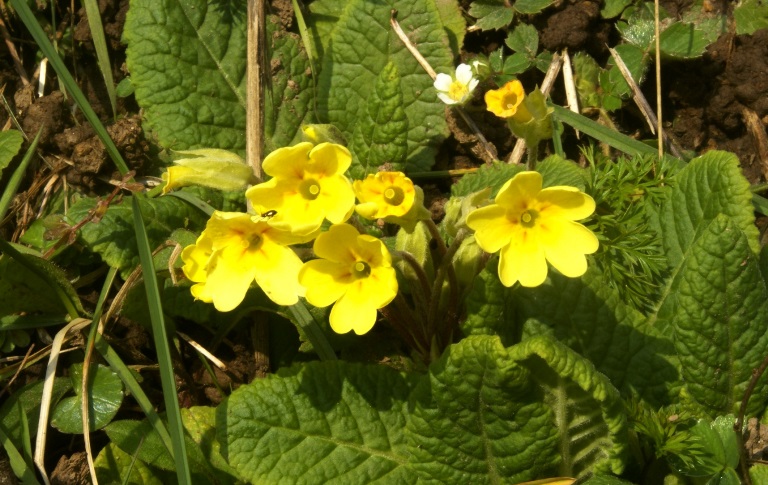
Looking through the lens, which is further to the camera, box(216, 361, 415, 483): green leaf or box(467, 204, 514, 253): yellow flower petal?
box(216, 361, 415, 483): green leaf

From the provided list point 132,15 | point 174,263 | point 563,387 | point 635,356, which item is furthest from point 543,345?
point 132,15

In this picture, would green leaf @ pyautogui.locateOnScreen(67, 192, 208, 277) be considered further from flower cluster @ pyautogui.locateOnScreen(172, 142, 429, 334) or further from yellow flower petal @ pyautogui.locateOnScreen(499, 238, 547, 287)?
yellow flower petal @ pyautogui.locateOnScreen(499, 238, 547, 287)

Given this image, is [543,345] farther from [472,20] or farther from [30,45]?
[30,45]

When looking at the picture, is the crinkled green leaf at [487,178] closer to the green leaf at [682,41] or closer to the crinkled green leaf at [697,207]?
the crinkled green leaf at [697,207]

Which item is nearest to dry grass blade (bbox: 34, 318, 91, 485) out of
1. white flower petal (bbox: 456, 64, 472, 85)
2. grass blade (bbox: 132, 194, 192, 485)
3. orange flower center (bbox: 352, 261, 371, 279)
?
grass blade (bbox: 132, 194, 192, 485)

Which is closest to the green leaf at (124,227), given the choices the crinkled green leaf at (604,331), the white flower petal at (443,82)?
the white flower petal at (443,82)
